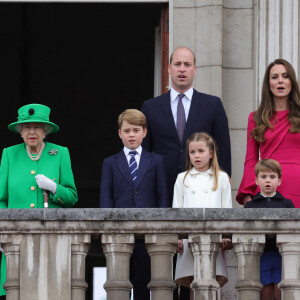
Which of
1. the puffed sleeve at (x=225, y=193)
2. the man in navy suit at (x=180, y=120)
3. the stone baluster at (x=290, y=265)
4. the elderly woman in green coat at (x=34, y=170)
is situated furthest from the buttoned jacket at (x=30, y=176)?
the stone baluster at (x=290, y=265)

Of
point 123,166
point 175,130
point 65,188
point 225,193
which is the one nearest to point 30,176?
point 65,188

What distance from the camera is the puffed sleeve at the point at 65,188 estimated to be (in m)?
9.71

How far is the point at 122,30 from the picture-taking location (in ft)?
60.1

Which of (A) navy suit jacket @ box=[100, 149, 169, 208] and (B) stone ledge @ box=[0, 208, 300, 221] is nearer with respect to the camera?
(B) stone ledge @ box=[0, 208, 300, 221]

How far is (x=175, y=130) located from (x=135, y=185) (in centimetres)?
68

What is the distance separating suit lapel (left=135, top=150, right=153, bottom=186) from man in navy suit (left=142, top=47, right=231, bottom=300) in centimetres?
28

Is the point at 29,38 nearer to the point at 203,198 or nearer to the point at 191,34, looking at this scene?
the point at 191,34

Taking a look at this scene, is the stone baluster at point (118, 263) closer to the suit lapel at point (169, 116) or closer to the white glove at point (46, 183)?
Answer: the white glove at point (46, 183)

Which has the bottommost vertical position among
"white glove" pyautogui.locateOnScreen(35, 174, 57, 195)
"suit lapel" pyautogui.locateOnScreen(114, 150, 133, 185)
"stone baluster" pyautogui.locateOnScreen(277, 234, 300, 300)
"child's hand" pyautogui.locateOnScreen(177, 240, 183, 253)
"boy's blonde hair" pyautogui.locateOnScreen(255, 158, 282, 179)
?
"stone baluster" pyautogui.locateOnScreen(277, 234, 300, 300)

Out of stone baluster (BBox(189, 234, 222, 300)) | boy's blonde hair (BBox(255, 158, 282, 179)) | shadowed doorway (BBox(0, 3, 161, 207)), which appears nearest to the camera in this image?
stone baluster (BBox(189, 234, 222, 300))

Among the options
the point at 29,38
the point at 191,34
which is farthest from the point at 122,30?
the point at 191,34

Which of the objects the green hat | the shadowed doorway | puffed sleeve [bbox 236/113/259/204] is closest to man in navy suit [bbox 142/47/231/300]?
puffed sleeve [bbox 236/113/259/204]

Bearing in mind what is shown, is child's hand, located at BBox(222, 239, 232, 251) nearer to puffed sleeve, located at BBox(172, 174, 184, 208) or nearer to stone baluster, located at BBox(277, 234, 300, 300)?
stone baluster, located at BBox(277, 234, 300, 300)

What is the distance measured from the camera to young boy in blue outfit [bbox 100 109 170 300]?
32.0ft
